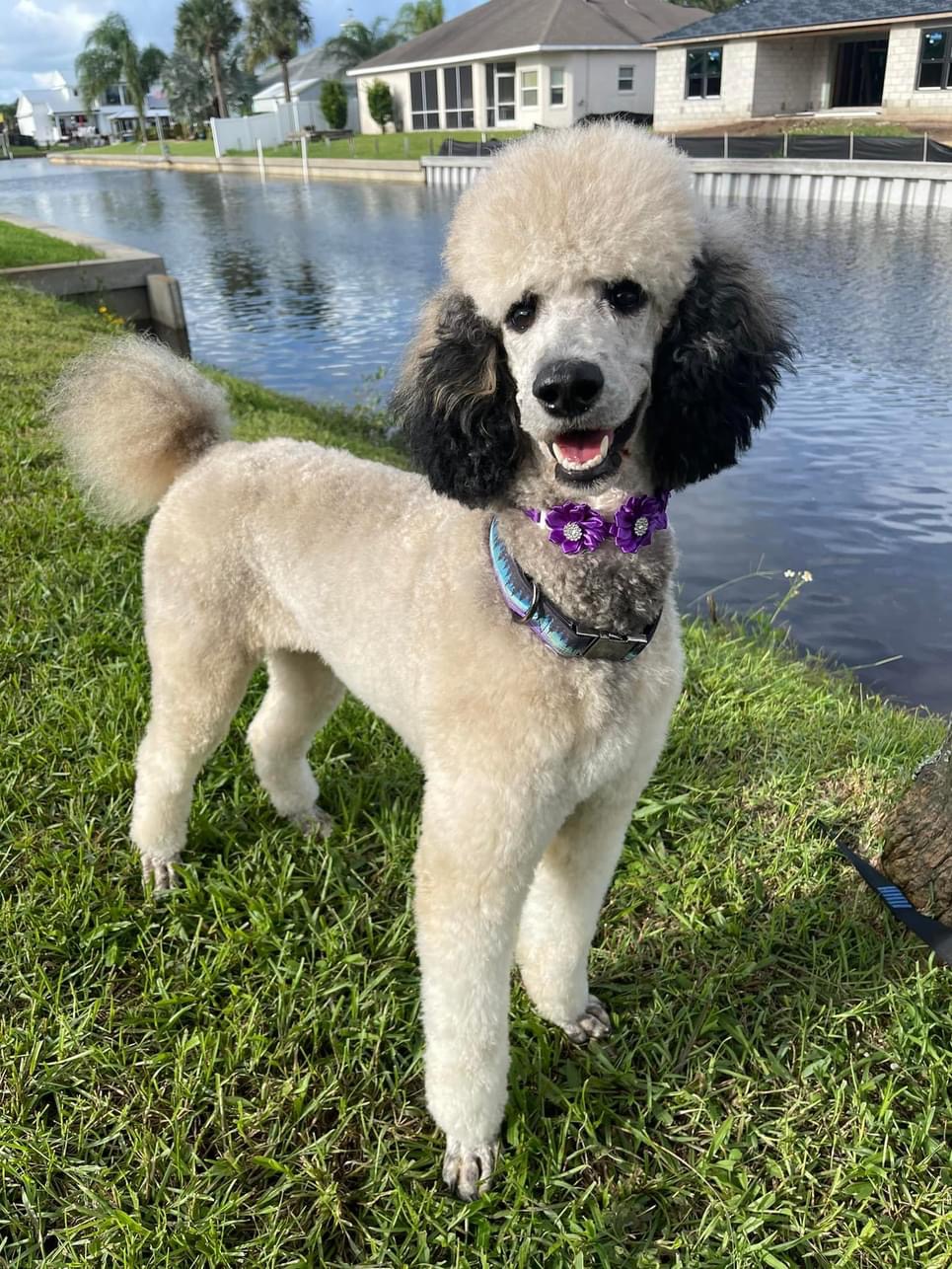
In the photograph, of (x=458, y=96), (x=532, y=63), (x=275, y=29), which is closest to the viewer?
(x=532, y=63)

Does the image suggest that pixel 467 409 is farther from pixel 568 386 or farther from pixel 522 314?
pixel 568 386

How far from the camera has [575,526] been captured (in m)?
1.68

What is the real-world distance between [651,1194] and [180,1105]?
1.00m

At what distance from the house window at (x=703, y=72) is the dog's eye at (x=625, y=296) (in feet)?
112

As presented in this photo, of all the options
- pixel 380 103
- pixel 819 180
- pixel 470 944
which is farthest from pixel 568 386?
pixel 380 103

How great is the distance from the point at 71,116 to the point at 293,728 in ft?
402

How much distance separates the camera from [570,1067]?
2139mm

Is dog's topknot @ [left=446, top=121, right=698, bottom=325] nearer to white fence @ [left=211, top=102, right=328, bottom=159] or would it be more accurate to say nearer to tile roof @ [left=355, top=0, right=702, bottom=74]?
tile roof @ [left=355, top=0, right=702, bottom=74]

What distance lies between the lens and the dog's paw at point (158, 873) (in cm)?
253

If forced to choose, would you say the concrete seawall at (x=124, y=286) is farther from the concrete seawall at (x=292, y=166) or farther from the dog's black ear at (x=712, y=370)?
the concrete seawall at (x=292, y=166)

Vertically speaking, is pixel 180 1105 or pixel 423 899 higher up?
pixel 423 899

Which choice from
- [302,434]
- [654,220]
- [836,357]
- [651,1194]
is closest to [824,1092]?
[651,1194]

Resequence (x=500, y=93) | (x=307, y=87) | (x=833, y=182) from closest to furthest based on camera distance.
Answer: (x=833, y=182) < (x=500, y=93) < (x=307, y=87)

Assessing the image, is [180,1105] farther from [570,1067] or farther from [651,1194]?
[651,1194]
